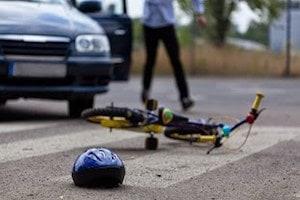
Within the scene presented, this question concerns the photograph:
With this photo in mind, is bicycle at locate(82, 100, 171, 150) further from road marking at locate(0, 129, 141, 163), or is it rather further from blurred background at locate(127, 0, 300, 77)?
blurred background at locate(127, 0, 300, 77)

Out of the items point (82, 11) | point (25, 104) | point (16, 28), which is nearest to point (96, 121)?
point (16, 28)

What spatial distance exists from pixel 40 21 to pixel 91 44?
614 mm

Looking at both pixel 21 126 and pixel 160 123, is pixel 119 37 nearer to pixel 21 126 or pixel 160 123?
pixel 21 126

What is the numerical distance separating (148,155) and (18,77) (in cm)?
270

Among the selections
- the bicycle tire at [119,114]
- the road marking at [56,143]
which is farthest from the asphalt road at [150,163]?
the bicycle tire at [119,114]

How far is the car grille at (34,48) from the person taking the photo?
897 centimetres

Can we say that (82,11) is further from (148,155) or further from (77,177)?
(77,177)

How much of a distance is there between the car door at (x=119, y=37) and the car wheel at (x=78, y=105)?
103 centimetres

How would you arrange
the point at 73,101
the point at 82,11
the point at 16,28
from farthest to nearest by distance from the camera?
the point at 82,11, the point at 73,101, the point at 16,28

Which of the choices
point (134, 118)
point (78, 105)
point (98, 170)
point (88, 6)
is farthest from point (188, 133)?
point (88, 6)

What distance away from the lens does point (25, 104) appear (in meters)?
12.3

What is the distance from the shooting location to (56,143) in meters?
7.45

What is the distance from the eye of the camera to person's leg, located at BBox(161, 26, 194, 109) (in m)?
10.6

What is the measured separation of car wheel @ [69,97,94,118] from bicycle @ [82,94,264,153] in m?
2.75
